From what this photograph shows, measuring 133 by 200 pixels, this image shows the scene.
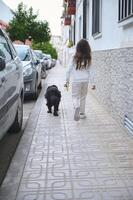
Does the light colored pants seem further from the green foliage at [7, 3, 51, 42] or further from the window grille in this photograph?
the green foliage at [7, 3, 51, 42]

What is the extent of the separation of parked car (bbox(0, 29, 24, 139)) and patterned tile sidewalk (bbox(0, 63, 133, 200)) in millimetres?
456

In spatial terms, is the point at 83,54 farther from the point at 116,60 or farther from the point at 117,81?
the point at 117,81

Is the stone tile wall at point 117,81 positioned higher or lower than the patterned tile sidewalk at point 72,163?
higher

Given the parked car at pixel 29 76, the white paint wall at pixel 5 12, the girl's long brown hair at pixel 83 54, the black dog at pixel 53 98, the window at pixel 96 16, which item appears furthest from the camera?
the white paint wall at pixel 5 12

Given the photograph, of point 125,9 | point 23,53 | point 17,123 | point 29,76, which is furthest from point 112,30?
point 23,53

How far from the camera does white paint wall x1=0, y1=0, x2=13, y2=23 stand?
47.0m

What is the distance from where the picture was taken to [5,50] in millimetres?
7469

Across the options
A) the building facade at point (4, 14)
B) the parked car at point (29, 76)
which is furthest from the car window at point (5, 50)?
the building facade at point (4, 14)

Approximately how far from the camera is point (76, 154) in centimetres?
657

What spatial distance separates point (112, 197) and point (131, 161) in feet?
4.64

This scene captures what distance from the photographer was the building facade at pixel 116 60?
7.68 meters

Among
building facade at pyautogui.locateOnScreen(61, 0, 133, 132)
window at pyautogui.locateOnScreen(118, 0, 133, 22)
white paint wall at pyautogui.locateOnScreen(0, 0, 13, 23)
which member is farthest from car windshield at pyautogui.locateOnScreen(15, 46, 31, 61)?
white paint wall at pyautogui.locateOnScreen(0, 0, 13, 23)

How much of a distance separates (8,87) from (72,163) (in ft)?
4.61

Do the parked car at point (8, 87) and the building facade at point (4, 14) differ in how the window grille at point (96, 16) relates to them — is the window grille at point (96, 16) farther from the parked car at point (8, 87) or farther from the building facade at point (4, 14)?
the building facade at point (4, 14)
